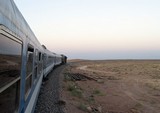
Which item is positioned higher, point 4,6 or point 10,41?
point 4,6

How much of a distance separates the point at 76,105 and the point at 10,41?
31.6 ft

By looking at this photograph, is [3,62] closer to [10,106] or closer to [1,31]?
[1,31]

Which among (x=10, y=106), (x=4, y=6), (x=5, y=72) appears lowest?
(x=10, y=106)

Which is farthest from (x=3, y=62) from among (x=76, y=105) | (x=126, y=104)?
(x=126, y=104)

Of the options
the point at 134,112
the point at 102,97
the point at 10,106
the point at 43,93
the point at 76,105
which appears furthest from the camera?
the point at 102,97

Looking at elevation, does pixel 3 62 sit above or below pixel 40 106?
above

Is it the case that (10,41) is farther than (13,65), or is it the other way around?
(13,65)

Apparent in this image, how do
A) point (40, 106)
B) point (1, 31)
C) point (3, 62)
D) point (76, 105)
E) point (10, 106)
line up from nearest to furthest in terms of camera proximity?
1. point (1, 31)
2. point (3, 62)
3. point (10, 106)
4. point (40, 106)
5. point (76, 105)

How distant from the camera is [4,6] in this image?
3256mm

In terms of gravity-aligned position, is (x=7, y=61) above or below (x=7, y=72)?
above

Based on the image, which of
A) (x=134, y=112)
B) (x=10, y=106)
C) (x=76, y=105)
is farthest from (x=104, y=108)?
(x=10, y=106)

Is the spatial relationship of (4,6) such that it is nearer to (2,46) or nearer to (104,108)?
(2,46)

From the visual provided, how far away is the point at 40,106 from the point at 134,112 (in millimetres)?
6754

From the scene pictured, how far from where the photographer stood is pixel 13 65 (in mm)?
3824
